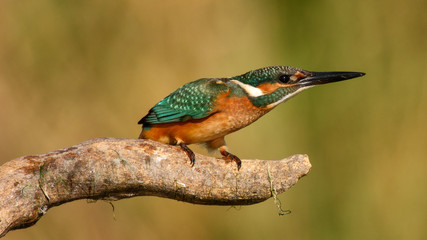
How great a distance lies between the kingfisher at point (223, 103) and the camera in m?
2.07

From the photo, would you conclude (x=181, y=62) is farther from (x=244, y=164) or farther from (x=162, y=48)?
(x=244, y=164)

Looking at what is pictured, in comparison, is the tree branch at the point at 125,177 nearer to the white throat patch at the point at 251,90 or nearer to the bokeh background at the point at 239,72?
the white throat patch at the point at 251,90

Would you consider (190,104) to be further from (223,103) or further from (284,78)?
(284,78)

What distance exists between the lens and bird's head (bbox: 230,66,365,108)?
2.05m

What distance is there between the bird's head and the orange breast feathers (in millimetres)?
58

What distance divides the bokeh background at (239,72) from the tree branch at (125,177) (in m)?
1.15

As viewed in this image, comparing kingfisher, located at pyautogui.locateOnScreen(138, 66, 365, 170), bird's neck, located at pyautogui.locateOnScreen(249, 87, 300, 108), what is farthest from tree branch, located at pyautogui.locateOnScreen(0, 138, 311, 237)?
bird's neck, located at pyautogui.locateOnScreen(249, 87, 300, 108)

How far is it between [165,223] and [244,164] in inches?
47.0

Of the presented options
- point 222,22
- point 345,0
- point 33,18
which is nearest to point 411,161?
point 345,0

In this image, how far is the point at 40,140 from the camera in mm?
2941

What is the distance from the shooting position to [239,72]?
10.5 ft

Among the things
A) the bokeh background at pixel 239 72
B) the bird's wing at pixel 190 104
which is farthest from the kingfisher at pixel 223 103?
the bokeh background at pixel 239 72

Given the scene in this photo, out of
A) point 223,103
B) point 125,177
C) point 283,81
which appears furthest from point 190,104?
point 125,177

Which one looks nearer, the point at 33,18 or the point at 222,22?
the point at 33,18
